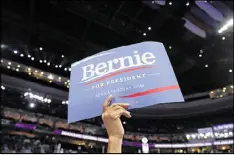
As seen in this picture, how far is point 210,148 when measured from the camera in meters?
24.6

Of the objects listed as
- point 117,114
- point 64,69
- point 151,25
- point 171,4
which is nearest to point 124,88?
point 117,114

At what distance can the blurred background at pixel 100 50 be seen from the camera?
41.8ft

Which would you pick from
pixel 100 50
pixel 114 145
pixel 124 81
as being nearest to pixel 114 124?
pixel 114 145

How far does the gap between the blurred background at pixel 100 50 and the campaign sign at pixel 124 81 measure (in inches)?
246

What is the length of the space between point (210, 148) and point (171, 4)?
20.0 metres

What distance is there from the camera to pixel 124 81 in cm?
163

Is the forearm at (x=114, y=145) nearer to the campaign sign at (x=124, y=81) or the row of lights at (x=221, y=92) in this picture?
the campaign sign at (x=124, y=81)

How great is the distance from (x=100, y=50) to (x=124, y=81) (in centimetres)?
1553

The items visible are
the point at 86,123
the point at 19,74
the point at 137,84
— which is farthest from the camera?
the point at 86,123

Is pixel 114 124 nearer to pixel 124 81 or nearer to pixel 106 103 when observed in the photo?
pixel 106 103

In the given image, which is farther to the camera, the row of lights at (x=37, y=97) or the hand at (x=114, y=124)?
the row of lights at (x=37, y=97)

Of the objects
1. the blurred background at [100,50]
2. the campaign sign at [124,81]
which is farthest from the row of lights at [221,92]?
the campaign sign at [124,81]

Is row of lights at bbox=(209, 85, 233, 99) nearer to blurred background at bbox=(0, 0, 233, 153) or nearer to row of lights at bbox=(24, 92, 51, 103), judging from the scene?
blurred background at bbox=(0, 0, 233, 153)

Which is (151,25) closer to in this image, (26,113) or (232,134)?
(26,113)
